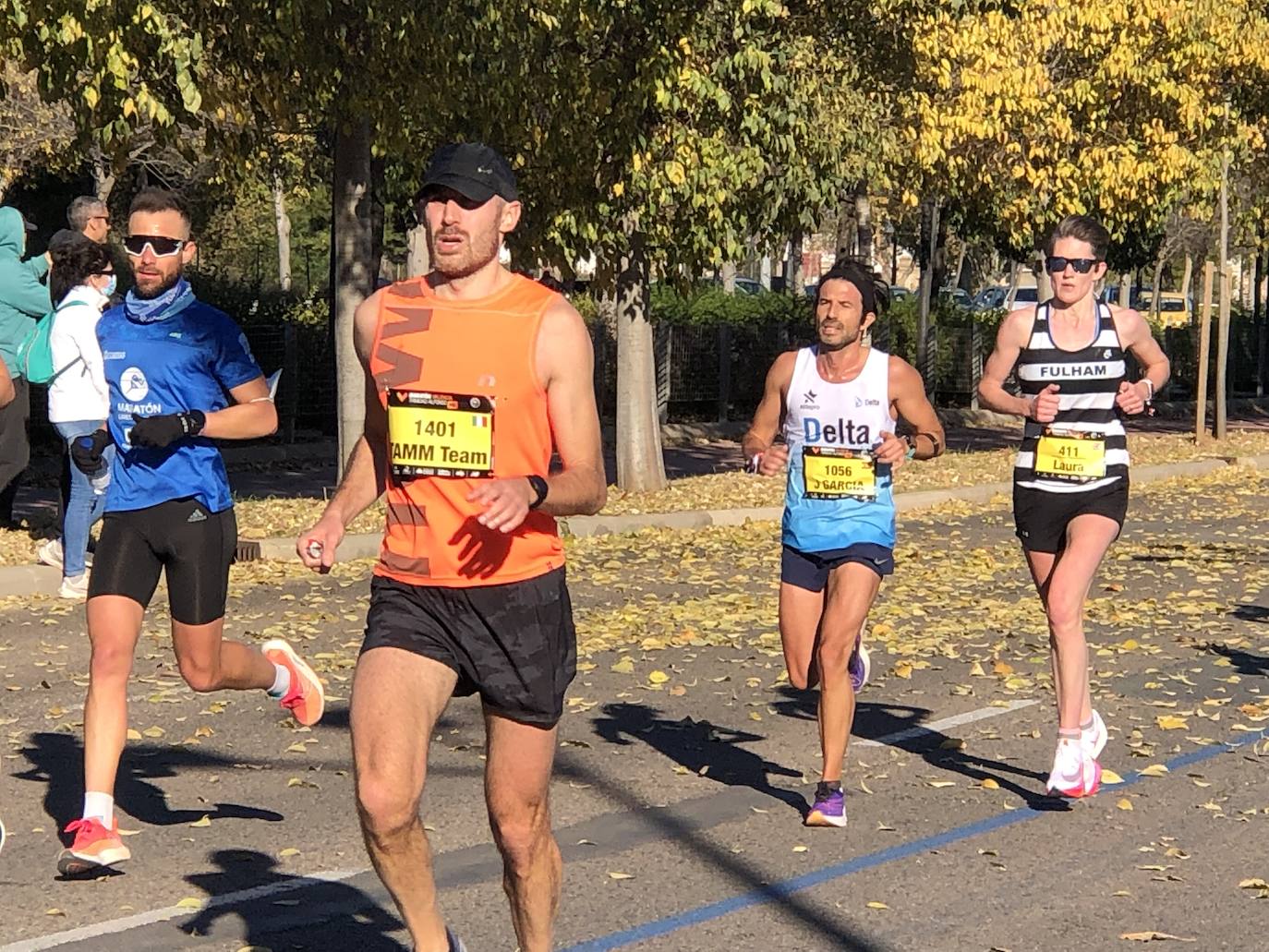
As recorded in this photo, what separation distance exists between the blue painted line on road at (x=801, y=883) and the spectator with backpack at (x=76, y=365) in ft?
19.7

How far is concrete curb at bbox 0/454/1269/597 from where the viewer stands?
43.1 feet

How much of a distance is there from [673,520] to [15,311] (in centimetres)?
636

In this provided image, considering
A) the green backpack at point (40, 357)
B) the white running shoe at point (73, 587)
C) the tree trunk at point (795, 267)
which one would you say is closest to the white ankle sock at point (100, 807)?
the green backpack at point (40, 357)

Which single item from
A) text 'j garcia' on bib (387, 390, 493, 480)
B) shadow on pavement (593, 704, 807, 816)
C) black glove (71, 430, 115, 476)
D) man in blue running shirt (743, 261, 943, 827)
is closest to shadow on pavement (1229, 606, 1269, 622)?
shadow on pavement (593, 704, 807, 816)

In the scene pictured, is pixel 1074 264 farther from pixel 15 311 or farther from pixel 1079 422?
pixel 15 311

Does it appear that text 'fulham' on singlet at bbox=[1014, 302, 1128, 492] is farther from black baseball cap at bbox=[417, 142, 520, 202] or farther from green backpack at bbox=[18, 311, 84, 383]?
green backpack at bbox=[18, 311, 84, 383]

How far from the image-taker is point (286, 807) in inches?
297

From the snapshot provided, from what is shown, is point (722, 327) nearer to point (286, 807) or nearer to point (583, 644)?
point (583, 644)

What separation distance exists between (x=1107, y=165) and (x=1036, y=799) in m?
20.8

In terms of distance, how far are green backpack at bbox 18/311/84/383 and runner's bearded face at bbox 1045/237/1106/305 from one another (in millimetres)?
6490

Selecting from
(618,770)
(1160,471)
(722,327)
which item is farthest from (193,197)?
(618,770)

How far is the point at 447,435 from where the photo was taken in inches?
193

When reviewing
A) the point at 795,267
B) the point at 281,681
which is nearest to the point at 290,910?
the point at 281,681

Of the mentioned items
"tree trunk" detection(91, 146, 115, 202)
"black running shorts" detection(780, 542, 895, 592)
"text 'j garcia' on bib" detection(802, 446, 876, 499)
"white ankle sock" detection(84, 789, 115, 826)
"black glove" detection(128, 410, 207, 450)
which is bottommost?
"white ankle sock" detection(84, 789, 115, 826)
